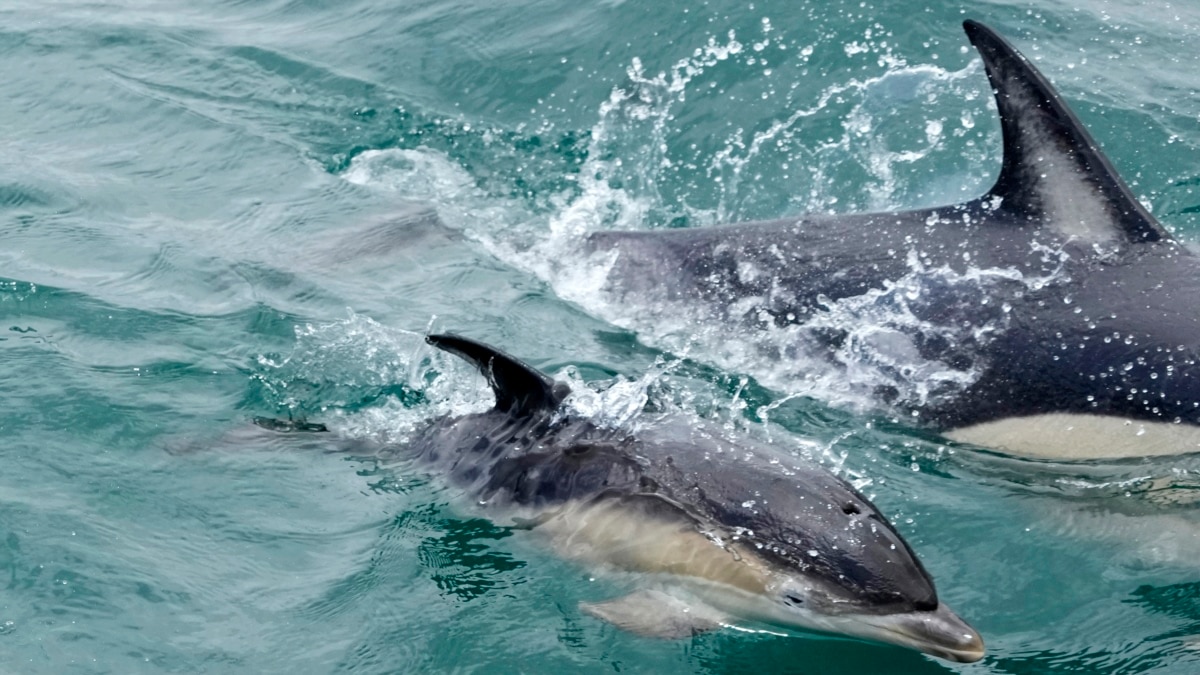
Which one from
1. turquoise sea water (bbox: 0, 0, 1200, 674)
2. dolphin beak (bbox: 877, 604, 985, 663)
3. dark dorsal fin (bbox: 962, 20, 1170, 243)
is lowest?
turquoise sea water (bbox: 0, 0, 1200, 674)

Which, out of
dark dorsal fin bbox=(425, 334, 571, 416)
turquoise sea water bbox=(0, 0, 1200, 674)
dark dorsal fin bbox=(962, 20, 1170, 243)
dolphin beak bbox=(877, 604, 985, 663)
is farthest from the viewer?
dark dorsal fin bbox=(962, 20, 1170, 243)

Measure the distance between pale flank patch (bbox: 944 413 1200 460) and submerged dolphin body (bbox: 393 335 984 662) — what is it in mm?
1754

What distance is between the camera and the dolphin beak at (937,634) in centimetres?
490

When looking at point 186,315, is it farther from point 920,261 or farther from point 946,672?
point 946,672

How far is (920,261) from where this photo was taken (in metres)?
7.27

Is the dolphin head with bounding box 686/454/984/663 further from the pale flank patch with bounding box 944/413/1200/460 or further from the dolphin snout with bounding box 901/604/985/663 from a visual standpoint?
the pale flank patch with bounding box 944/413/1200/460

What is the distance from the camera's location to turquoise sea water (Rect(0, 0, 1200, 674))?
5.81 m

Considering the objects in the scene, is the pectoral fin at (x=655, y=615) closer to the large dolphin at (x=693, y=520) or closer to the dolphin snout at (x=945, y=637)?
the large dolphin at (x=693, y=520)

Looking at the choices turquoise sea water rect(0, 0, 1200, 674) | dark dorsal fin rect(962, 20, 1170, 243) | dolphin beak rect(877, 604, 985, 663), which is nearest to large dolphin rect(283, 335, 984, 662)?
dolphin beak rect(877, 604, 985, 663)

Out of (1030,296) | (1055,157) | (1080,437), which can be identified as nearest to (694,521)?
(1080,437)

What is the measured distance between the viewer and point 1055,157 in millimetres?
6941

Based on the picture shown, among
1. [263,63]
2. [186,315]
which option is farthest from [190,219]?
[263,63]

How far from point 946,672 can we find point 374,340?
4089 millimetres

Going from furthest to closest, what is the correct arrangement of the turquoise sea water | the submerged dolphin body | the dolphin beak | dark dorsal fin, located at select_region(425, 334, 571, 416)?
1. dark dorsal fin, located at select_region(425, 334, 571, 416)
2. the turquoise sea water
3. the submerged dolphin body
4. the dolphin beak
